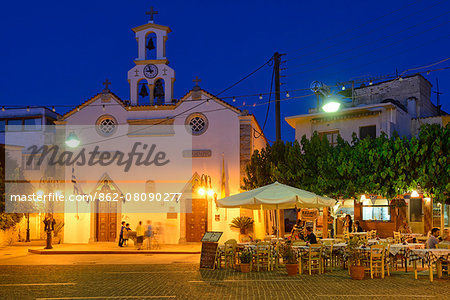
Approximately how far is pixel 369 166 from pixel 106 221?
14134 millimetres

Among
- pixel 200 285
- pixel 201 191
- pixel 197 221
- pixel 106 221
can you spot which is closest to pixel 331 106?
pixel 201 191

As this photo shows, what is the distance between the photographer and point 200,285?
1165 centimetres

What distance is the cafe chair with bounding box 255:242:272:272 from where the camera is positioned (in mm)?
14294

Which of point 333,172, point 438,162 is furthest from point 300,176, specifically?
point 438,162

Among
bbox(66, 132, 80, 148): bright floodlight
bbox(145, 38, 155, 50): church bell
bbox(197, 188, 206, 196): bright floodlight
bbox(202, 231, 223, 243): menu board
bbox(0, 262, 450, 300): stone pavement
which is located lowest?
bbox(0, 262, 450, 300): stone pavement

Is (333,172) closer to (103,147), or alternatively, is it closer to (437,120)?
(437,120)

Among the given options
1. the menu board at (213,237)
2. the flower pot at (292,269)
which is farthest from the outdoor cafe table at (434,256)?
the menu board at (213,237)

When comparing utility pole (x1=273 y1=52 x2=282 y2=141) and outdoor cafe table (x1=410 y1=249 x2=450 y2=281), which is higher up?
utility pole (x1=273 y1=52 x2=282 y2=141)

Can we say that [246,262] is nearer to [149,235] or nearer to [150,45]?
[149,235]

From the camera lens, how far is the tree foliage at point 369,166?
51.4ft

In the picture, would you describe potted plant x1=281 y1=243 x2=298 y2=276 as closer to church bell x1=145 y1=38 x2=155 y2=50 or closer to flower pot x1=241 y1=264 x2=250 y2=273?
flower pot x1=241 y1=264 x2=250 y2=273

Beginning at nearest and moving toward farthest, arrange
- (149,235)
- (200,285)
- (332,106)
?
(200,285) < (149,235) < (332,106)

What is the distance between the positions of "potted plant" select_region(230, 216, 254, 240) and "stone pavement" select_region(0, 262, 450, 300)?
8567mm

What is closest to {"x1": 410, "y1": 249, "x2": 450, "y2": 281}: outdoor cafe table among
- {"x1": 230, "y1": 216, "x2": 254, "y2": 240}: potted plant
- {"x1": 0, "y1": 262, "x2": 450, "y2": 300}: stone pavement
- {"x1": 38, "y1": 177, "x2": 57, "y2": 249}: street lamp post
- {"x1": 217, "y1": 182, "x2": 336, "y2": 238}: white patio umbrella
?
{"x1": 0, "y1": 262, "x2": 450, "y2": 300}: stone pavement
